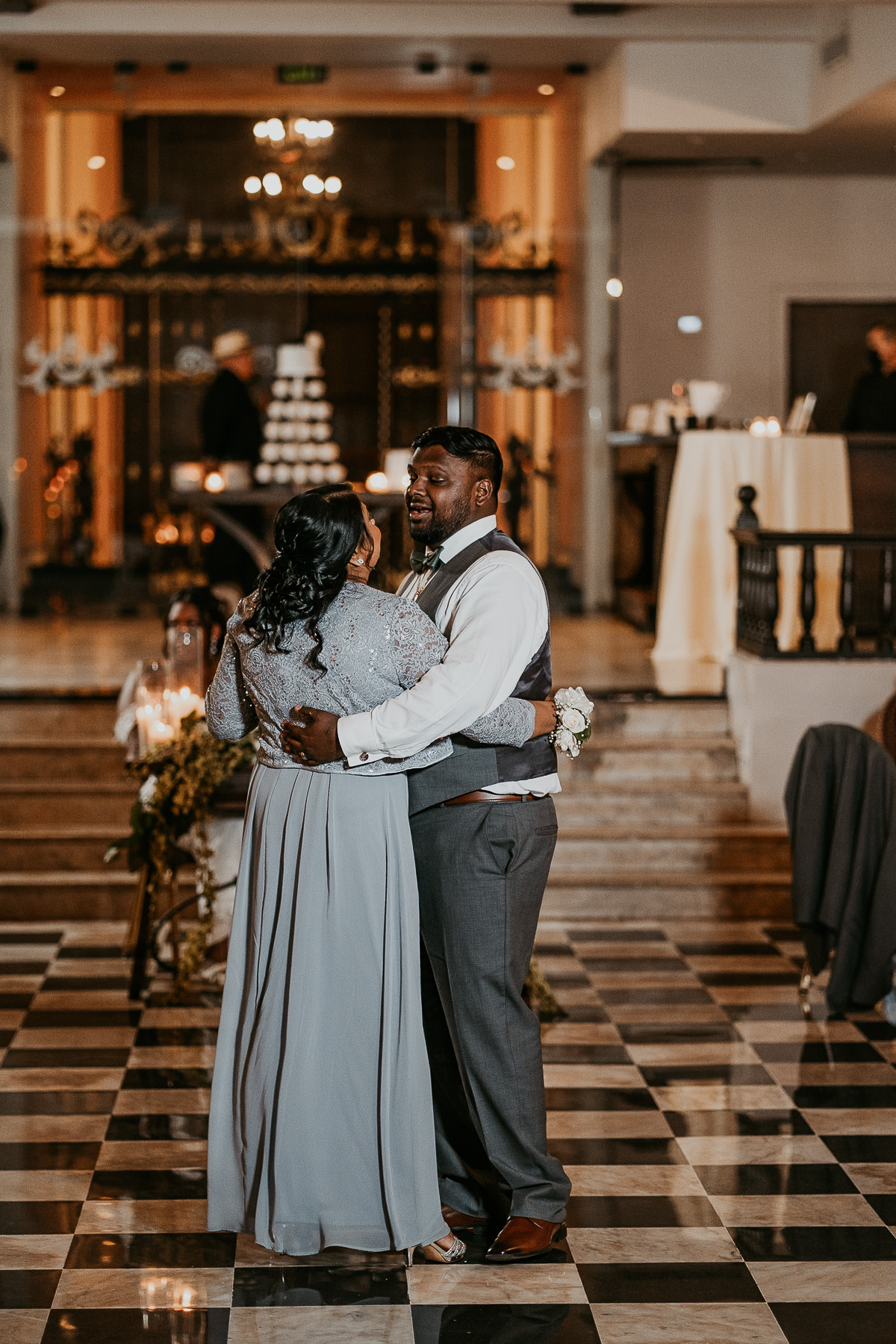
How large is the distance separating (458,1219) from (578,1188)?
1.32 ft

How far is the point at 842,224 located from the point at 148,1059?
31.4 ft

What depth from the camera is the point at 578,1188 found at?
3.70 meters

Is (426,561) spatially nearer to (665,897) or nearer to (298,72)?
(665,897)

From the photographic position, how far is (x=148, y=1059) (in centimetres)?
457

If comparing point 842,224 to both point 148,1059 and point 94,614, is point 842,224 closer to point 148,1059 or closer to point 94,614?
point 94,614

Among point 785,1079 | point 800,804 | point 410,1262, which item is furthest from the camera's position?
point 800,804

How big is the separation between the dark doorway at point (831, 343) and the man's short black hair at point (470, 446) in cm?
949

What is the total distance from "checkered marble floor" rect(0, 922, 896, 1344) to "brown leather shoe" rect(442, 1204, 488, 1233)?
0.21 feet

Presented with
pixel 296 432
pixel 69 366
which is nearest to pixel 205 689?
pixel 296 432

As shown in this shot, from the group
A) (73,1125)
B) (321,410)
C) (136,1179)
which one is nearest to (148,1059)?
(73,1125)

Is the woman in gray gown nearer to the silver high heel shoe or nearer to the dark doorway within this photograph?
the silver high heel shoe

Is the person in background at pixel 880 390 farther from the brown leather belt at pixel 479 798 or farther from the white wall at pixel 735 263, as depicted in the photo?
the brown leather belt at pixel 479 798

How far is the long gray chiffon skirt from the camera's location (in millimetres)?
3082

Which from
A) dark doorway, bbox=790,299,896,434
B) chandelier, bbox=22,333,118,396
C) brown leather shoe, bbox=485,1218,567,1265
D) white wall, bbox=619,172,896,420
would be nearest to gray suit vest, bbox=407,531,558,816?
brown leather shoe, bbox=485,1218,567,1265
